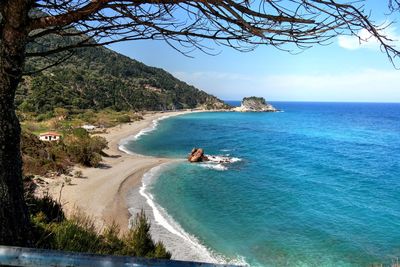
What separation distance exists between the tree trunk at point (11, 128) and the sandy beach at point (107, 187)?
8184 millimetres

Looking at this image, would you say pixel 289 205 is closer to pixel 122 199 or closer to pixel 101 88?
pixel 122 199

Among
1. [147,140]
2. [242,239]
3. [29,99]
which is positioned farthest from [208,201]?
[29,99]

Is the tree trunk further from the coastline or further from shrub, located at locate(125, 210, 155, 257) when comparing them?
the coastline

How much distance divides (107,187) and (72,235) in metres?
19.0

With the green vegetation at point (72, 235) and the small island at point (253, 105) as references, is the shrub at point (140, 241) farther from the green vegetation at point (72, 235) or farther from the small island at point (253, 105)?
the small island at point (253, 105)

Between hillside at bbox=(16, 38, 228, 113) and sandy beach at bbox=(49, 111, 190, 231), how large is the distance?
7.27 m

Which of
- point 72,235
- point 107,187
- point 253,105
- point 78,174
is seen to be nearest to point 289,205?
point 107,187

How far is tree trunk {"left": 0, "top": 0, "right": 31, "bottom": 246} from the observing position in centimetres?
244

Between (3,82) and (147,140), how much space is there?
51177 mm

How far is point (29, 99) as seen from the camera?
2480 inches

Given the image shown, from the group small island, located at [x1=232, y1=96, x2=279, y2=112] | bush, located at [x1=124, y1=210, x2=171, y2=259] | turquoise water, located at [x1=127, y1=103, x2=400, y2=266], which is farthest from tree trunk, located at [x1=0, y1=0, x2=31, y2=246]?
small island, located at [x1=232, y1=96, x2=279, y2=112]

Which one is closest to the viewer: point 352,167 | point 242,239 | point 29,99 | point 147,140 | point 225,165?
point 242,239

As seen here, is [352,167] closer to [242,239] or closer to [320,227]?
[320,227]

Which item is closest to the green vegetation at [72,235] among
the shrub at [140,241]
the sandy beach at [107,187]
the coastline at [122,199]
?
the shrub at [140,241]
